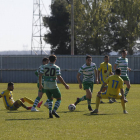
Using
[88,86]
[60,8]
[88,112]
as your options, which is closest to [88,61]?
[88,86]

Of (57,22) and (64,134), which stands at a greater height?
(57,22)

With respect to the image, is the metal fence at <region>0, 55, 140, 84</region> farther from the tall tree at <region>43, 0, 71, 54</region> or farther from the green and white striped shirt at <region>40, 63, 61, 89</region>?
the tall tree at <region>43, 0, 71, 54</region>

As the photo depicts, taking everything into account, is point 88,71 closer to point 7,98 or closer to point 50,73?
point 50,73

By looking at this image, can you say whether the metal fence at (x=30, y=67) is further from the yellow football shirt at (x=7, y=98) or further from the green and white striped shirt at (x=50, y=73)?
the green and white striped shirt at (x=50, y=73)

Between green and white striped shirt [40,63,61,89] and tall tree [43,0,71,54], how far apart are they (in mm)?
50520

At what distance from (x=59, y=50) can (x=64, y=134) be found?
5439 cm

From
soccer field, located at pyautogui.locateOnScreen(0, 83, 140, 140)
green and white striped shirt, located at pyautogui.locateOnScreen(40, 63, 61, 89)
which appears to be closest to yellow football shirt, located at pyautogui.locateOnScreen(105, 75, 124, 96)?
soccer field, located at pyautogui.locateOnScreen(0, 83, 140, 140)

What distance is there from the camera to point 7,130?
8.50 metres

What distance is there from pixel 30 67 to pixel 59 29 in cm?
2764

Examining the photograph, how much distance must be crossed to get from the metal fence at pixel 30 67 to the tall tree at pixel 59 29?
26975 millimetres

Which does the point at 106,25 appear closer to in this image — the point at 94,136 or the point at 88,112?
the point at 88,112

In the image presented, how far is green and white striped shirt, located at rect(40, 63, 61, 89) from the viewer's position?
34.2 ft

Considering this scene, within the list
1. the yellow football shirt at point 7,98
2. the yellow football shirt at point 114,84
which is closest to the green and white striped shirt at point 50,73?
the yellow football shirt at point 114,84

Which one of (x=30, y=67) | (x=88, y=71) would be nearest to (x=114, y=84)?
(x=88, y=71)
